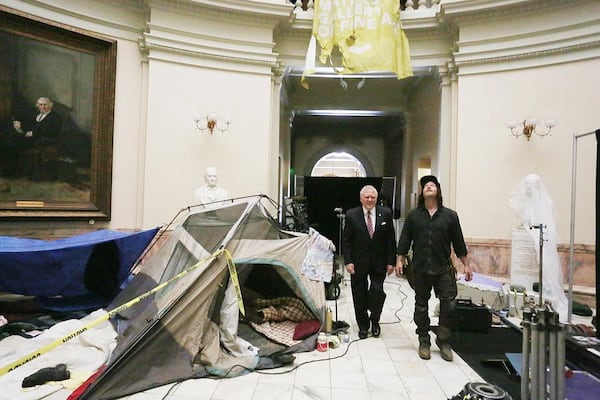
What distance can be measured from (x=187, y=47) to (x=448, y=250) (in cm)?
506

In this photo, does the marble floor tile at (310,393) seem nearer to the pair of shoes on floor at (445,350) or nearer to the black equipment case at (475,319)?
the pair of shoes on floor at (445,350)

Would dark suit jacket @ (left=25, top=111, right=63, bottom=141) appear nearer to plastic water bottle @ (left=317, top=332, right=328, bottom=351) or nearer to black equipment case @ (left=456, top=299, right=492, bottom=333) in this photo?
plastic water bottle @ (left=317, top=332, right=328, bottom=351)

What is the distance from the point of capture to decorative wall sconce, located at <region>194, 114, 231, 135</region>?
216 inches

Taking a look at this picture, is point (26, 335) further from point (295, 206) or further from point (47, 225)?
point (295, 206)

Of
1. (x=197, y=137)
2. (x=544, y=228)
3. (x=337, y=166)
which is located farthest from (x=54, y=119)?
(x=337, y=166)

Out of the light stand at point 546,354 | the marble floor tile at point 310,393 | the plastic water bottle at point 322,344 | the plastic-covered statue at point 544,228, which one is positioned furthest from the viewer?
the plastic-covered statue at point 544,228

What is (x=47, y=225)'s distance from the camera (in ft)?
15.8

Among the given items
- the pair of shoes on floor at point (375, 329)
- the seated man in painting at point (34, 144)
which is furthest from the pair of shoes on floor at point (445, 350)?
the seated man in painting at point (34, 144)

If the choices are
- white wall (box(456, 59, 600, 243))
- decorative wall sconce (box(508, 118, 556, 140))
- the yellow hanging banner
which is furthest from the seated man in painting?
decorative wall sconce (box(508, 118, 556, 140))

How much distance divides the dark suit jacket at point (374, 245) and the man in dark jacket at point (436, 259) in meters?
0.34

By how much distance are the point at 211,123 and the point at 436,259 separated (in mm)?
4139

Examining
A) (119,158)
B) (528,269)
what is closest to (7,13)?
(119,158)

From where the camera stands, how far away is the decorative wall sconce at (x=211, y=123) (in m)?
5.50

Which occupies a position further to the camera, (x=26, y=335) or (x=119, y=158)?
(x=119, y=158)
